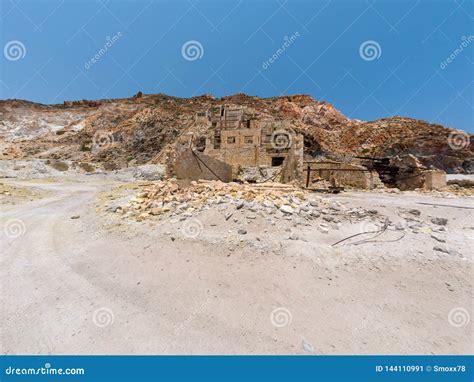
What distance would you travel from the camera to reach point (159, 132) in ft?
150

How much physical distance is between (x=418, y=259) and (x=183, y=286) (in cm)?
443

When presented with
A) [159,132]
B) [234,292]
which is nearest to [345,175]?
[234,292]

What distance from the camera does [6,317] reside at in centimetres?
318

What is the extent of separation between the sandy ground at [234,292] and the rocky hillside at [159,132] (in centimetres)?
3417

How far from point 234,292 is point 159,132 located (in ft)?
152

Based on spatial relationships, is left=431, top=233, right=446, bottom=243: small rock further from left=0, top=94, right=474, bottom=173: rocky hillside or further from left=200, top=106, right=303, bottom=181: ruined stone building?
left=0, top=94, right=474, bottom=173: rocky hillside

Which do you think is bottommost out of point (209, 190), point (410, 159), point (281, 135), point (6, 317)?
point (6, 317)

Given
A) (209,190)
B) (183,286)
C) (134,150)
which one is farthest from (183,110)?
(183,286)

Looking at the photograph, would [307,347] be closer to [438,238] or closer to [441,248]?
[441,248]

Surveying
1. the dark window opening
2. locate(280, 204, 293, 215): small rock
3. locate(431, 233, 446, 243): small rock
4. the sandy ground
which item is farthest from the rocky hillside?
the sandy ground

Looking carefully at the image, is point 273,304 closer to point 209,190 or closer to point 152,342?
point 152,342

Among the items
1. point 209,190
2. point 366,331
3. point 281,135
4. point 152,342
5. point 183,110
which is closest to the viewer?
point 152,342

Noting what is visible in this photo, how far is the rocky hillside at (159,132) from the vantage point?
35.7m

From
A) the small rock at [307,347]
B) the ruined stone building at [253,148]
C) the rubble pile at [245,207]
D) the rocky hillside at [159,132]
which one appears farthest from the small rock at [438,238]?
the rocky hillside at [159,132]
